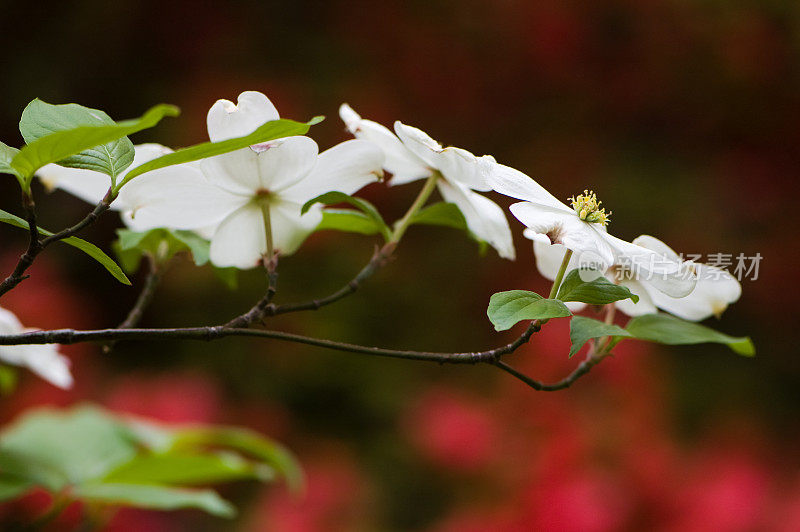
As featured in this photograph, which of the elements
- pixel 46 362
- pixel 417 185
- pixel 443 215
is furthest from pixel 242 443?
pixel 417 185

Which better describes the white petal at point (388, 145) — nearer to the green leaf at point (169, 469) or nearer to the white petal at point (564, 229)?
the white petal at point (564, 229)

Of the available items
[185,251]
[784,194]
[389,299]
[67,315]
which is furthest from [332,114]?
[185,251]

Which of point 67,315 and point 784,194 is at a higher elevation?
point 784,194

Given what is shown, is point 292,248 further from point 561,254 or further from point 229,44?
point 229,44

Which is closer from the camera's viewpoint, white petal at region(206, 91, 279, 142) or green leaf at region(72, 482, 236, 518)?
white petal at region(206, 91, 279, 142)

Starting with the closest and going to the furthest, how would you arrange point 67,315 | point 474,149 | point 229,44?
point 67,315 < point 474,149 < point 229,44

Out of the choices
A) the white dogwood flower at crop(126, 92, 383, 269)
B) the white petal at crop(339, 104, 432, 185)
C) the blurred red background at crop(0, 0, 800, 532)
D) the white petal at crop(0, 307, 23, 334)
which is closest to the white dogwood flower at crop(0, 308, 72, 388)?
the white petal at crop(0, 307, 23, 334)

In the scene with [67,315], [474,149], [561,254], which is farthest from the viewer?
[474,149]

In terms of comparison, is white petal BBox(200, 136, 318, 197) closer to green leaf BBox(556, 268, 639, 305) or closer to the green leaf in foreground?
green leaf BBox(556, 268, 639, 305)
